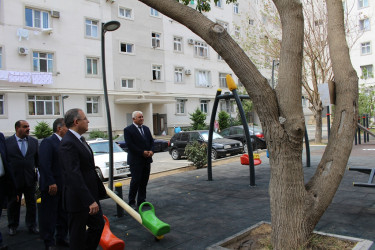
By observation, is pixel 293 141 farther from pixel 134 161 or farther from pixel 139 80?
pixel 139 80

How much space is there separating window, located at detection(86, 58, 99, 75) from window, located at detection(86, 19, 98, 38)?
6.49ft

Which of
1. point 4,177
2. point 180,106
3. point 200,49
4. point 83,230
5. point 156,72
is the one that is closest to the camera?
point 83,230

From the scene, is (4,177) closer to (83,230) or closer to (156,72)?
(83,230)

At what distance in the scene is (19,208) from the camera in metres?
5.09

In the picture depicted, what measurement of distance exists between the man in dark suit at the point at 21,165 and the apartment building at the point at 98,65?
1988cm

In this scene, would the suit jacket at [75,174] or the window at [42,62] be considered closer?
the suit jacket at [75,174]

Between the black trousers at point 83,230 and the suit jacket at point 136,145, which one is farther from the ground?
the suit jacket at point 136,145

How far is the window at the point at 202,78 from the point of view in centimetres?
3447

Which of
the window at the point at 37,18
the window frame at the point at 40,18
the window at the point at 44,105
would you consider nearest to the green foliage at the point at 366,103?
the window at the point at 44,105

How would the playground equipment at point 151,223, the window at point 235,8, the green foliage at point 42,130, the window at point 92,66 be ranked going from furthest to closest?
the window at point 235,8 < the window at point 92,66 < the green foliage at point 42,130 < the playground equipment at point 151,223

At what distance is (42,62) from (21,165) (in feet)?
71.0

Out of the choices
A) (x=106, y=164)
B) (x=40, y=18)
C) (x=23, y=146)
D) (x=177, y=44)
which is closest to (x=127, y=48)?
(x=177, y=44)

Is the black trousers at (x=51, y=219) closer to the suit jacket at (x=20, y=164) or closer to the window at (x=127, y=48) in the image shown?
the suit jacket at (x=20, y=164)

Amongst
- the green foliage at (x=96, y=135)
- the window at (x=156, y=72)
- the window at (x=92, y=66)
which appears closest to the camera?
the green foliage at (x=96, y=135)
